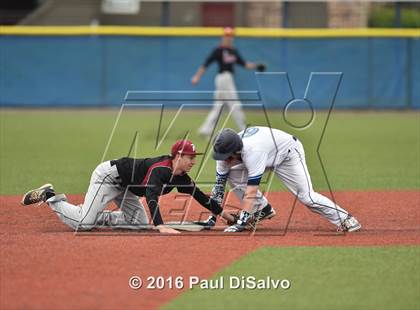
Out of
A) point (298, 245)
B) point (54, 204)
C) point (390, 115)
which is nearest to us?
point (298, 245)

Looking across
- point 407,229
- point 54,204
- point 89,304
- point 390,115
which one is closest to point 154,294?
point 89,304

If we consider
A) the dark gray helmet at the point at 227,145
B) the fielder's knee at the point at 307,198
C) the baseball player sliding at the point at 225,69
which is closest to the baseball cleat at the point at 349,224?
the fielder's knee at the point at 307,198

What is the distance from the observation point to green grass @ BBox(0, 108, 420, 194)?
14711mm

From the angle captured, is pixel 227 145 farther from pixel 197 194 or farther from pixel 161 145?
pixel 161 145

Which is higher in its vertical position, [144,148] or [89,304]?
[89,304]

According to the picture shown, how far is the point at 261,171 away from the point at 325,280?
1.86 metres

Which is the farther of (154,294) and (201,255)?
(201,255)

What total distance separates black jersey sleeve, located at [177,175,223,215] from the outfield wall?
57.9 ft

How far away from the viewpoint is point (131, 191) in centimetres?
953

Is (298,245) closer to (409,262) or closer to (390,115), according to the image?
(409,262)

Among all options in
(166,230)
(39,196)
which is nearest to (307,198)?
(166,230)

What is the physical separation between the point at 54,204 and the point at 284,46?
18.3 metres

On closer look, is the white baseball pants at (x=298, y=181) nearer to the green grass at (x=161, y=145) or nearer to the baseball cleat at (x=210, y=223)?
the baseball cleat at (x=210, y=223)

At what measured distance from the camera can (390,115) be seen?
26531 millimetres
